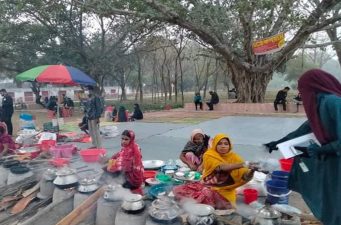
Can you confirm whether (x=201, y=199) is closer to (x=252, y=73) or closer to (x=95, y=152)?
(x=95, y=152)

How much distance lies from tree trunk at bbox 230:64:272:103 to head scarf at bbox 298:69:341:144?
13.3 metres

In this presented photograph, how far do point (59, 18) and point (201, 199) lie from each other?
19049 mm

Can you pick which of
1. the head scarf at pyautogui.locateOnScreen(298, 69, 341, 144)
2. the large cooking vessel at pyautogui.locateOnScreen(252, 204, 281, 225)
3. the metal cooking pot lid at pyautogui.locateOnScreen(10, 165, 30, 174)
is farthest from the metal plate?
the head scarf at pyautogui.locateOnScreen(298, 69, 341, 144)

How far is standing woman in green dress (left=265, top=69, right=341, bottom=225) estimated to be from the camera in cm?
214

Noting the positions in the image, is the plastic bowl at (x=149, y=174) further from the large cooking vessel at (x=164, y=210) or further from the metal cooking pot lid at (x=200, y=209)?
the metal cooking pot lid at (x=200, y=209)

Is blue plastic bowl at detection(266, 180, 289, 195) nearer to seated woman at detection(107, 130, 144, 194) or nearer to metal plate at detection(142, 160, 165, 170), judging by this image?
seated woman at detection(107, 130, 144, 194)

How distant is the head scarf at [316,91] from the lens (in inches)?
87.4

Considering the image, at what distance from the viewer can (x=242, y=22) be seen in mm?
14047

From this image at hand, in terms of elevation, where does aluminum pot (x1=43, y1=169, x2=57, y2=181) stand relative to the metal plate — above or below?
above

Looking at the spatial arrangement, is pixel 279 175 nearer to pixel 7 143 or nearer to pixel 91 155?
pixel 91 155

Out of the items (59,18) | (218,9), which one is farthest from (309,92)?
(59,18)

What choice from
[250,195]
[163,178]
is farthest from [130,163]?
[250,195]

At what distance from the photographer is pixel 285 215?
136 inches

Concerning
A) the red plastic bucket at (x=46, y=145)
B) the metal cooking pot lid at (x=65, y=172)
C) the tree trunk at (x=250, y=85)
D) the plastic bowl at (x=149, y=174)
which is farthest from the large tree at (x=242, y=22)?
the metal cooking pot lid at (x=65, y=172)
